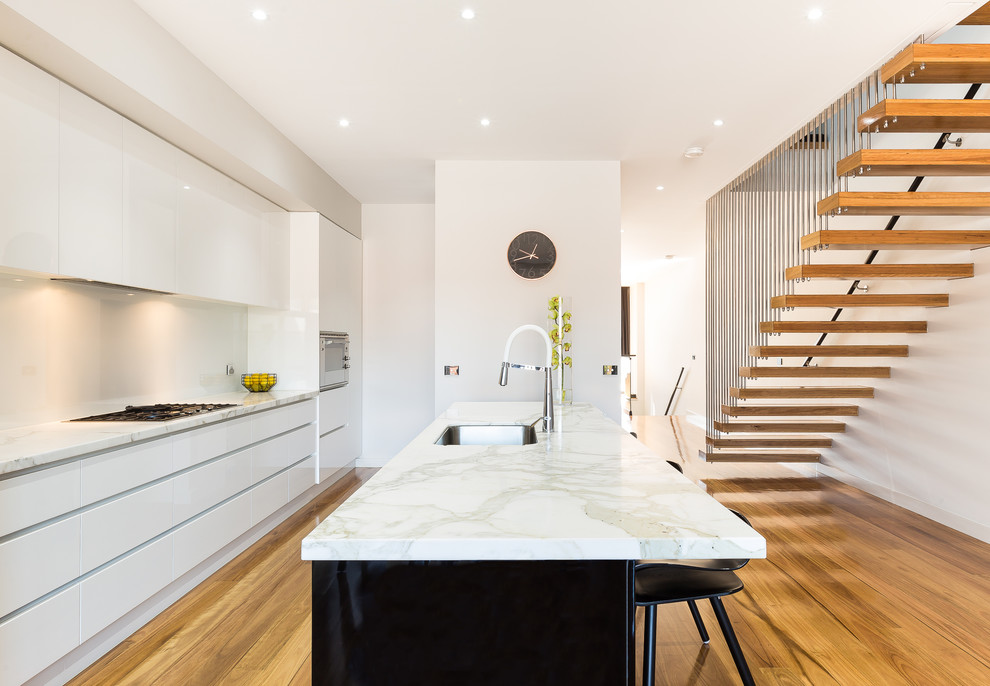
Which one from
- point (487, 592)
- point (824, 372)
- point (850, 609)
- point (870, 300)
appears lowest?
point (850, 609)

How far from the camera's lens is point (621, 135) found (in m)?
3.82

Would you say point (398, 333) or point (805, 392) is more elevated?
point (398, 333)

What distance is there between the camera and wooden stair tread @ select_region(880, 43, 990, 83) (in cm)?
214

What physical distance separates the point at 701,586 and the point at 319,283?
376 centimetres

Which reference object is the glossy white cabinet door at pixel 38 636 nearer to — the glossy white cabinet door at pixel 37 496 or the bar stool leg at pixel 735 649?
the glossy white cabinet door at pixel 37 496

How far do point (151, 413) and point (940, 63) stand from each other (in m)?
3.85

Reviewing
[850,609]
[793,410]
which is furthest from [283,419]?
[793,410]

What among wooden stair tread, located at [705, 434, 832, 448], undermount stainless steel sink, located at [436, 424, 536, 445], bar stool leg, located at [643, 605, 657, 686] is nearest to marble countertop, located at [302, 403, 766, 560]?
bar stool leg, located at [643, 605, 657, 686]

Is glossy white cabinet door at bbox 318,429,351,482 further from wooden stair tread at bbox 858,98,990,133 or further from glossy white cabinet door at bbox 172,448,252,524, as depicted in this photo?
wooden stair tread at bbox 858,98,990,133

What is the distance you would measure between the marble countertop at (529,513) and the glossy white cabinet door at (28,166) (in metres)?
1.63

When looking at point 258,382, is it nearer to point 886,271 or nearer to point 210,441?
point 210,441

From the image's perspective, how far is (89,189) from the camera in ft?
7.45

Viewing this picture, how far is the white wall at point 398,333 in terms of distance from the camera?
5.52 meters

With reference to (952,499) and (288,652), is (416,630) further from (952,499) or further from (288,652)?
(952,499)
